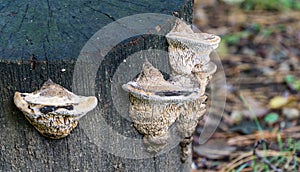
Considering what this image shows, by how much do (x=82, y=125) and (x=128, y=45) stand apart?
1.05ft

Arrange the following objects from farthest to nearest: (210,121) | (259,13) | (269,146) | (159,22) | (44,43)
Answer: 1. (259,13)
2. (269,146)
3. (210,121)
4. (159,22)
5. (44,43)

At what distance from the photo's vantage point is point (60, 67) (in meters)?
1.85

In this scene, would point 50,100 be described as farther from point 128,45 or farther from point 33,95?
point 128,45

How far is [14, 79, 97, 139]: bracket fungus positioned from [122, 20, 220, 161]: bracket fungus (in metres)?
0.19

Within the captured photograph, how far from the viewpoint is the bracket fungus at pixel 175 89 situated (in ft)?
5.98

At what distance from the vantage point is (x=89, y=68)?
1890 millimetres

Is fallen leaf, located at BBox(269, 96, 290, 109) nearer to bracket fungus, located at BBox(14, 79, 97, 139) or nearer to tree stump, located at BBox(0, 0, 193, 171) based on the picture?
tree stump, located at BBox(0, 0, 193, 171)

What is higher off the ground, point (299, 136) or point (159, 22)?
point (159, 22)

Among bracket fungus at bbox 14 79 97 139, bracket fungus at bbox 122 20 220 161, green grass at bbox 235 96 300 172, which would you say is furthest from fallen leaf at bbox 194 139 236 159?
bracket fungus at bbox 14 79 97 139

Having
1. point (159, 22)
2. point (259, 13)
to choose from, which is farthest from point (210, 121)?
point (259, 13)

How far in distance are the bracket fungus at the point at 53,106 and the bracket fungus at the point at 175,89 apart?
0.19 metres

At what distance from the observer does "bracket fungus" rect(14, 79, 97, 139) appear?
1.72 meters

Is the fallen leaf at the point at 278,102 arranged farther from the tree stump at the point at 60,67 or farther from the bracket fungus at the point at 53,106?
the bracket fungus at the point at 53,106

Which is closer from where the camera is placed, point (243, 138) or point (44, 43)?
point (44, 43)
